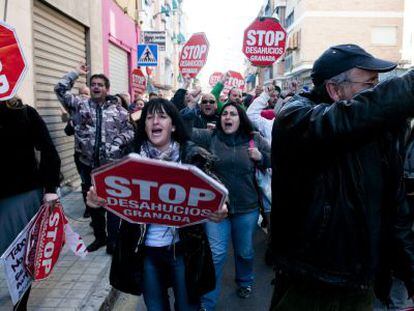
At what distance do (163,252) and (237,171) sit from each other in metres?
1.64

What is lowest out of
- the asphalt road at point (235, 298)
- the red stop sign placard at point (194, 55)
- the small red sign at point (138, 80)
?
the asphalt road at point (235, 298)

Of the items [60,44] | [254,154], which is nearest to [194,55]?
[60,44]

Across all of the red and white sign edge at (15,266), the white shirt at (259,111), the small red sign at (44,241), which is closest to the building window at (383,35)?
the white shirt at (259,111)

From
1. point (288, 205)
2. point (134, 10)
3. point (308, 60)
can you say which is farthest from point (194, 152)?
point (308, 60)

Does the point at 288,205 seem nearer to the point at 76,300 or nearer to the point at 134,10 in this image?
the point at 76,300

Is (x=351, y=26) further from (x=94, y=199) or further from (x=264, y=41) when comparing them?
(x=94, y=199)

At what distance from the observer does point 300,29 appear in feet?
139

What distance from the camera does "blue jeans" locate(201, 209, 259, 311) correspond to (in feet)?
13.8

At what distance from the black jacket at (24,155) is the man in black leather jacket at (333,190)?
84.7 inches

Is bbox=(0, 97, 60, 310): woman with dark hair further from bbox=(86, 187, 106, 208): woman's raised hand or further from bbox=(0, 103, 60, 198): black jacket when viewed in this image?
bbox=(86, 187, 106, 208): woman's raised hand

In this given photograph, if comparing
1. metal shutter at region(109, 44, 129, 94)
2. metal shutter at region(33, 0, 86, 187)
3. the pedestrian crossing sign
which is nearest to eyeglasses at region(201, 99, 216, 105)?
metal shutter at region(33, 0, 86, 187)

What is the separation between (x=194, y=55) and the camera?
33.8ft

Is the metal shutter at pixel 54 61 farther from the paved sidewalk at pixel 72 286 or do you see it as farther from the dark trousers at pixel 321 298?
the dark trousers at pixel 321 298

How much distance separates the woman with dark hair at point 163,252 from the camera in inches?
113
